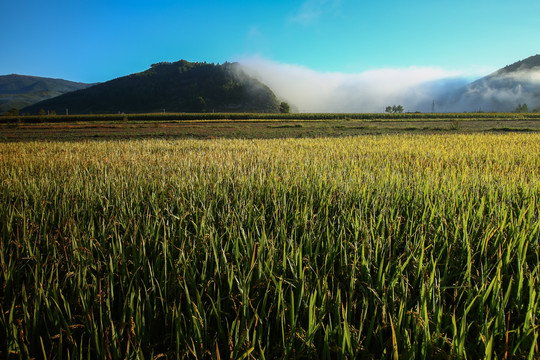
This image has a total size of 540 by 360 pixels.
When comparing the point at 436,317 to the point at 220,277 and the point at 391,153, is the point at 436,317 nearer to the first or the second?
the point at 220,277

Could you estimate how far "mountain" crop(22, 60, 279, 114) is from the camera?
122688 mm

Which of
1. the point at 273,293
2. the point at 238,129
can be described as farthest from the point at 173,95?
the point at 273,293

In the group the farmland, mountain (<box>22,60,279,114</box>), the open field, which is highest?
mountain (<box>22,60,279,114</box>)

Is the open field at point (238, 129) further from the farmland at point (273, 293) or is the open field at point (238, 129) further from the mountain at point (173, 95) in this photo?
the mountain at point (173, 95)

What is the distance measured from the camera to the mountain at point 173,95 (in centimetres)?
12269

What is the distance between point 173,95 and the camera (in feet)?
433

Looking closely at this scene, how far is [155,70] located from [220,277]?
7305 inches

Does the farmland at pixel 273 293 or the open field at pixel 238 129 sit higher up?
the open field at pixel 238 129

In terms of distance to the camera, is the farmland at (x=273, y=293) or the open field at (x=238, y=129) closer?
the farmland at (x=273, y=293)

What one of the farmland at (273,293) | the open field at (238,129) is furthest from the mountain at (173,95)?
the farmland at (273,293)

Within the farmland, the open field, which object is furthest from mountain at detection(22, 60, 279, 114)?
the farmland

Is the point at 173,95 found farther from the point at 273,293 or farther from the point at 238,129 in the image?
the point at 273,293

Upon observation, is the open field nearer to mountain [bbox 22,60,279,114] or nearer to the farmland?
the farmland

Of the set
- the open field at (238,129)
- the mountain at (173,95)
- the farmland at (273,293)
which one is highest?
the mountain at (173,95)
